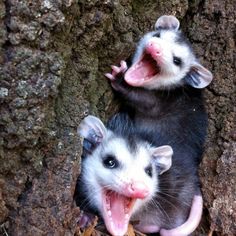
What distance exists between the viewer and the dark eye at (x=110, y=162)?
3631 millimetres

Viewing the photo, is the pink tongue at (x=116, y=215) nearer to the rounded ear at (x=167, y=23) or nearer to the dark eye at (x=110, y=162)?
the dark eye at (x=110, y=162)

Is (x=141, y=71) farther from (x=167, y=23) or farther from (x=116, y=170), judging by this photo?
(x=116, y=170)

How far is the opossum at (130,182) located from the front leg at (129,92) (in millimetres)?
158

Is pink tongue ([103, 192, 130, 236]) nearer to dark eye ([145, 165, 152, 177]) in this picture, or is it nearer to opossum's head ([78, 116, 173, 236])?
opossum's head ([78, 116, 173, 236])

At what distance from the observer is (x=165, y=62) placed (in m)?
4.26

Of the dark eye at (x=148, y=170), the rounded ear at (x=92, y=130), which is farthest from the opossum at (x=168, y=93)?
the rounded ear at (x=92, y=130)

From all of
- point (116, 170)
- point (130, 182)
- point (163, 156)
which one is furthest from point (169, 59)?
point (130, 182)

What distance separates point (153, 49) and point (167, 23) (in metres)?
0.22

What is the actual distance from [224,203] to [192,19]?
4.37ft

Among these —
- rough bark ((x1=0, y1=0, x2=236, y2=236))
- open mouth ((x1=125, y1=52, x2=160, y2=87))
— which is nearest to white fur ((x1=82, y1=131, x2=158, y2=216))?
rough bark ((x1=0, y1=0, x2=236, y2=236))

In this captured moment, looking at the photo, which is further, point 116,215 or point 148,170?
point 148,170

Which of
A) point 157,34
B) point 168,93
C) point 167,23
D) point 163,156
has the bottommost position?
point 168,93

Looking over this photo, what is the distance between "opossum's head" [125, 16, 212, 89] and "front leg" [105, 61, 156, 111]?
0.17 feet

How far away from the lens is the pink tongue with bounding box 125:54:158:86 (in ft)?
13.5
